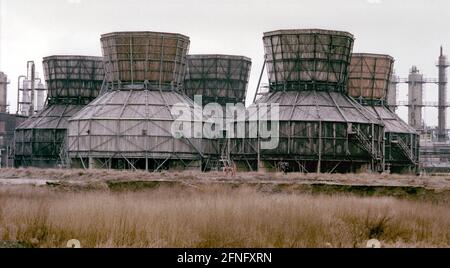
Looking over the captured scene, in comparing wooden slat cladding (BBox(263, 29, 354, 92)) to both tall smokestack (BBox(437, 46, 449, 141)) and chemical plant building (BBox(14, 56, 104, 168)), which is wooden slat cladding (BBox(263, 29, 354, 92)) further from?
tall smokestack (BBox(437, 46, 449, 141))

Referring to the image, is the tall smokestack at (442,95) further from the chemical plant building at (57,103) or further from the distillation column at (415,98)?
the chemical plant building at (57,103)

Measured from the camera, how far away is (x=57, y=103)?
8300 centimetres

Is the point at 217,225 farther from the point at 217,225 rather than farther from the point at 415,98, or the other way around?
the point at 415,98

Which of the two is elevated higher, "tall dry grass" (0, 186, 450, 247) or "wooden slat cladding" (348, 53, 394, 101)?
"wooden slat cladding" (348, 53, 394, 101)

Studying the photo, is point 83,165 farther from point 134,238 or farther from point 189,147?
point 134,238

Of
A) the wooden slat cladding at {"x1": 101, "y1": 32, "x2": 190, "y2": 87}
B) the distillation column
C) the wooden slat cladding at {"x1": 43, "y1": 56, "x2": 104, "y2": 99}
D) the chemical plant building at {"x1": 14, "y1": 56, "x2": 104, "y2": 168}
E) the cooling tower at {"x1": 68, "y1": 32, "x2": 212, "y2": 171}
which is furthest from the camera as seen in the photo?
the distillation column

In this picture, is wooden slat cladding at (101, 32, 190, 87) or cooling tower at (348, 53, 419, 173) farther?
cooling tower at (348, 53, 419, 173)

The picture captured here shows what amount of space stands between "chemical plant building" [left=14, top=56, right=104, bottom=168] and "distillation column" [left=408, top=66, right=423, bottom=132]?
6054 cm

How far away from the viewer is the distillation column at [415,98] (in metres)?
121

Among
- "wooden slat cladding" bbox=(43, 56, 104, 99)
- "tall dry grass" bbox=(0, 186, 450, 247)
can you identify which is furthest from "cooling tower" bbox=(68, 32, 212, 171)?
"tall dry grass" bbox=(0, 186, 450, 247)

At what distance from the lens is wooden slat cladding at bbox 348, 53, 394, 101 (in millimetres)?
79125

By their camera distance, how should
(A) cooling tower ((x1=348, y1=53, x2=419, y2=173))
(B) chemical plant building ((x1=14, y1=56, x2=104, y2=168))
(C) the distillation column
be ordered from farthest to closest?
(C) the distillation column
(B) chemical plant building ((x1=14, y1=56, x2=104, y2=168))
(A) cooling tower ((x1=348, y1=53, x2=419, y2=173))

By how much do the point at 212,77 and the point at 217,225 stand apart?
71301mm

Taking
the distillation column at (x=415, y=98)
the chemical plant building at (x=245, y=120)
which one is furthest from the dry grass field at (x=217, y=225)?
the distillation column at (x=415, y=98)
